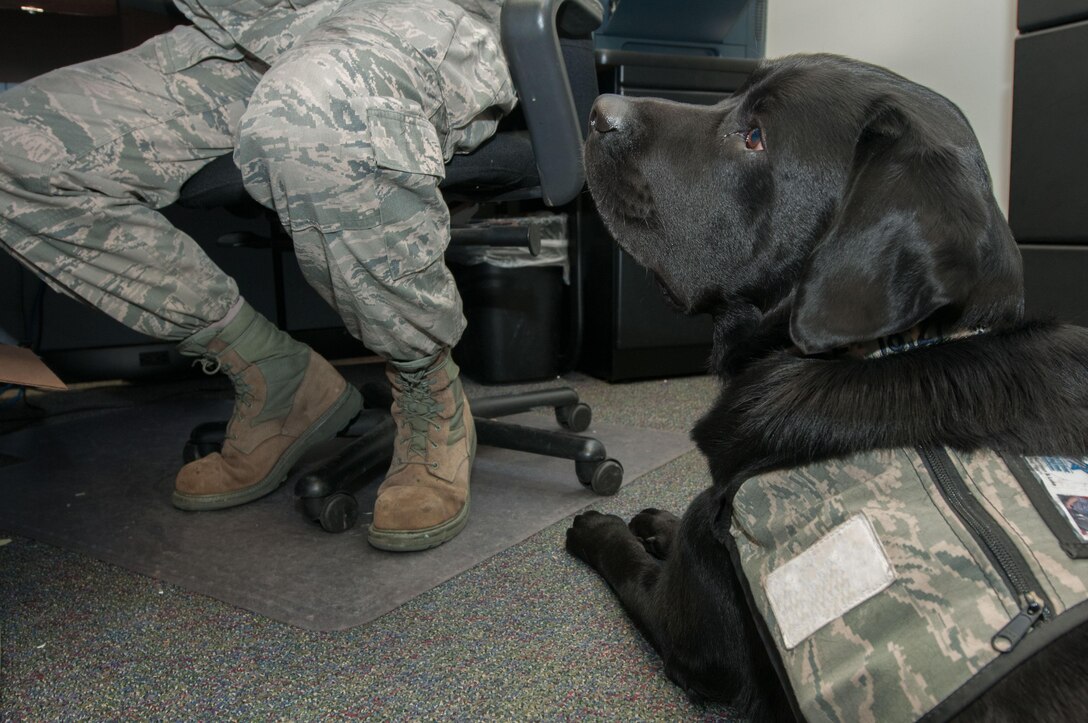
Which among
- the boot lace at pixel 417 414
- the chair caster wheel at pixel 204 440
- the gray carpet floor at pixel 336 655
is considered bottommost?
the gray carpet floor at pixel 336 655

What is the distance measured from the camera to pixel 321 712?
0.75m

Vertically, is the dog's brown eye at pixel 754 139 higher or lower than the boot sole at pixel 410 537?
higher

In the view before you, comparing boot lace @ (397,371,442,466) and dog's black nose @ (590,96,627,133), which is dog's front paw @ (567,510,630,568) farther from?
dog's black nose @ (590,96,627,133)

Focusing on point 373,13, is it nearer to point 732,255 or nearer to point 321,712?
point 732,255

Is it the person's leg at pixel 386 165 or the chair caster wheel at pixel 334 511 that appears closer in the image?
the person's leg at pixel 386 165

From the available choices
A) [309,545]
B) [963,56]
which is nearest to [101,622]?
[309,545]

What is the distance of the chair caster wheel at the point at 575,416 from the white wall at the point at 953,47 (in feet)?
3.89

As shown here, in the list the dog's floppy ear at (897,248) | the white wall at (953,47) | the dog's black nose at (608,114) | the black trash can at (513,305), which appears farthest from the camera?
the black trash can at (513,305)

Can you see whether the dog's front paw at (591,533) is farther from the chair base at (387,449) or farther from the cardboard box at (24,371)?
the cardboard box at (24,371)

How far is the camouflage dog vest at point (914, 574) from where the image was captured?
1.53 feet

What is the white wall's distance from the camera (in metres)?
1.95

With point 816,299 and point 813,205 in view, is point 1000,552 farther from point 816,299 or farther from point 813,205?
point 813,205

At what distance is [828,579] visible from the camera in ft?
1.81

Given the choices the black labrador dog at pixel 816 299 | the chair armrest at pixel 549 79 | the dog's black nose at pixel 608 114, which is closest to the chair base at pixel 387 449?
the black labrador dog at pixel 816 299
